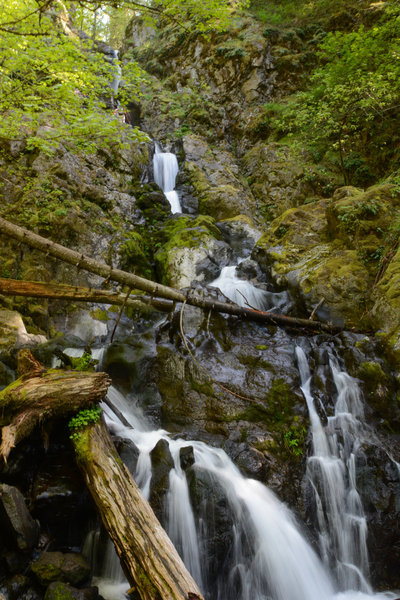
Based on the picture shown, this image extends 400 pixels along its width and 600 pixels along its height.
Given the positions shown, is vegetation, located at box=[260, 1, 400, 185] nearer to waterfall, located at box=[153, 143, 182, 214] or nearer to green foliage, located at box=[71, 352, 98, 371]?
waterfall, located at box=[153, 143, 182, 214]

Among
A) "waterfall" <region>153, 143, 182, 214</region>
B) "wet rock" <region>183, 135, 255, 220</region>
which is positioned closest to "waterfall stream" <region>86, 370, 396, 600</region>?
"wet rock" <region>183, 135, 255, 220</region>

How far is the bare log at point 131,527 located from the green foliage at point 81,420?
61mm

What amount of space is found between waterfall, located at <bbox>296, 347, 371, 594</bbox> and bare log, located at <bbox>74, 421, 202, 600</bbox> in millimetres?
2931

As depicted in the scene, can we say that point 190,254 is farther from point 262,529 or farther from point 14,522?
point 14,522

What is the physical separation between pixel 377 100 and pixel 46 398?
11.9 meters

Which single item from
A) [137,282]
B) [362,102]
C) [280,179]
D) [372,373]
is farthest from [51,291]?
[280,179]

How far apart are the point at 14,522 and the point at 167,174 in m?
15.6

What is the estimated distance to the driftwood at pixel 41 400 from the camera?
344 cm

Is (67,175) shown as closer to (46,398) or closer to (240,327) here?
(240,327)

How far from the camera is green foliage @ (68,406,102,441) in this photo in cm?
358

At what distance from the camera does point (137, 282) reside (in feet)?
18.4

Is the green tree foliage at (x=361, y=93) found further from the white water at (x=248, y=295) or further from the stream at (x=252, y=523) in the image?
the stream at (x=252, y=523)

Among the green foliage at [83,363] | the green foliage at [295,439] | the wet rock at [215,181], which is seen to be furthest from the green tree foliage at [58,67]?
the wet rock at [215,181]

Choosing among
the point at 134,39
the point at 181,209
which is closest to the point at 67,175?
the point at 181,209
